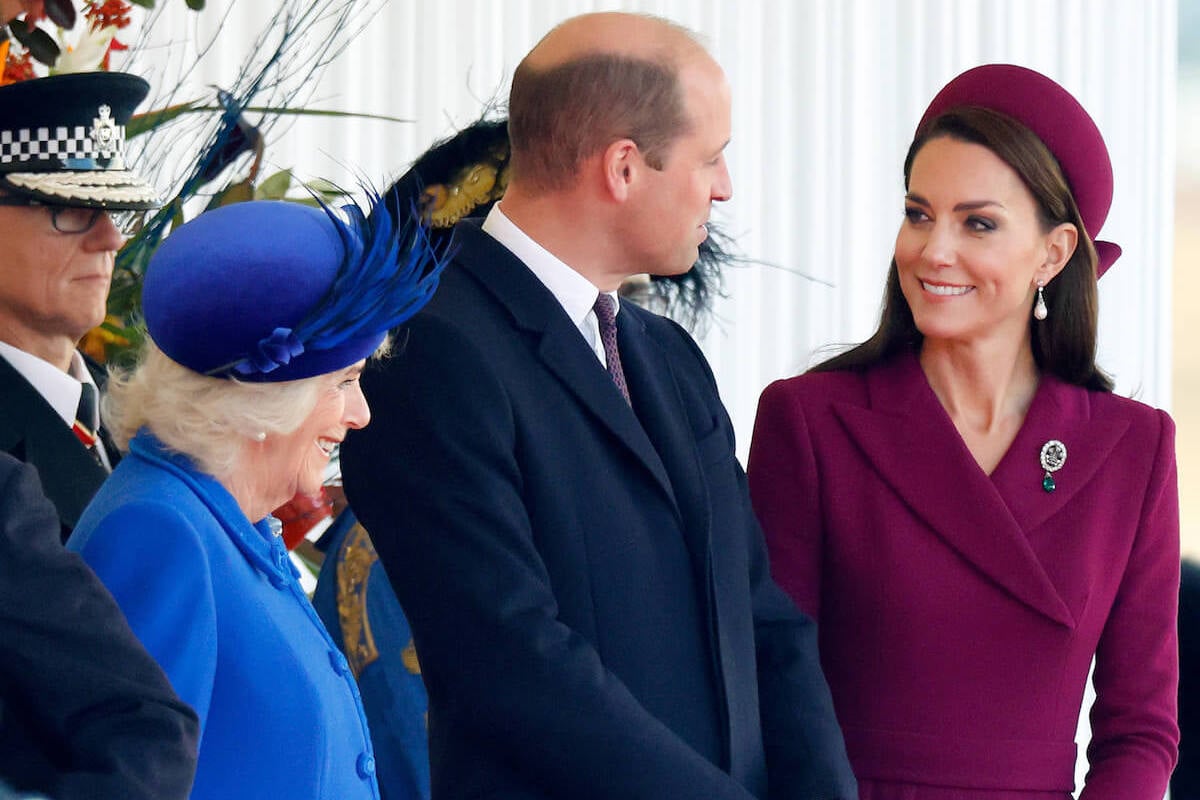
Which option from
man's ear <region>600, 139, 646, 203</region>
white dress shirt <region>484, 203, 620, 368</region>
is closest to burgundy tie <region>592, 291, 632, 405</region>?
white dress shirt <region>484, 203, 620, 368</region>

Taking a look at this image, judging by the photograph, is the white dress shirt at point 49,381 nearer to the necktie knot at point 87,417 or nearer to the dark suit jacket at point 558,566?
the necktie knot at point 87,417

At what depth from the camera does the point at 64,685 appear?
1133 mm

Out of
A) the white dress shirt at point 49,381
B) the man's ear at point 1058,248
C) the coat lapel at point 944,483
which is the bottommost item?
the coat lapel at point 944,483

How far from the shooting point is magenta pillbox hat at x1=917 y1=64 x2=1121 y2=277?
2221mm

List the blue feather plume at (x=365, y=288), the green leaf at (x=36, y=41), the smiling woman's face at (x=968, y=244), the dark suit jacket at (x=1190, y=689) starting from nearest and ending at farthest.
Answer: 1. the blue feather plume at (x=365, y=288)
2. the green leaf at (x=36, y=41)
3. the smiling woman's face at (x=968, y=244)
4. the dark suit jacket at (x=1190, y=689)

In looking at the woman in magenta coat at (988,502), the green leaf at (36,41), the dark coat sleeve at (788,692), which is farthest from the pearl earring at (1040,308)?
the green leaf at (36,41)

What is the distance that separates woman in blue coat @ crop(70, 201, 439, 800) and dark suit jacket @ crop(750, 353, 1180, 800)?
681mm

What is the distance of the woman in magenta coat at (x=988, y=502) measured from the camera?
2.15 m

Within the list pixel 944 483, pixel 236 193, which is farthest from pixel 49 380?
pixel 944 483

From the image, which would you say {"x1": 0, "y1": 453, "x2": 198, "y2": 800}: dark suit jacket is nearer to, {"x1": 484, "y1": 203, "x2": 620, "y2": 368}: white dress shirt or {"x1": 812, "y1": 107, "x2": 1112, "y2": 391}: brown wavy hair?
{"x1": 484, "y1": 203, "x2": 620, "y2": 368}: white dress shirt

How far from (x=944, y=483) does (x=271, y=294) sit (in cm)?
93

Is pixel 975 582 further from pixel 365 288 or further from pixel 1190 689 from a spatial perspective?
pixel 1190 689

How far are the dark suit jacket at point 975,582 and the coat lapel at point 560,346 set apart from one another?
0.38m

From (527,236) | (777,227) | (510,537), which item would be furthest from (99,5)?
(777,227)
